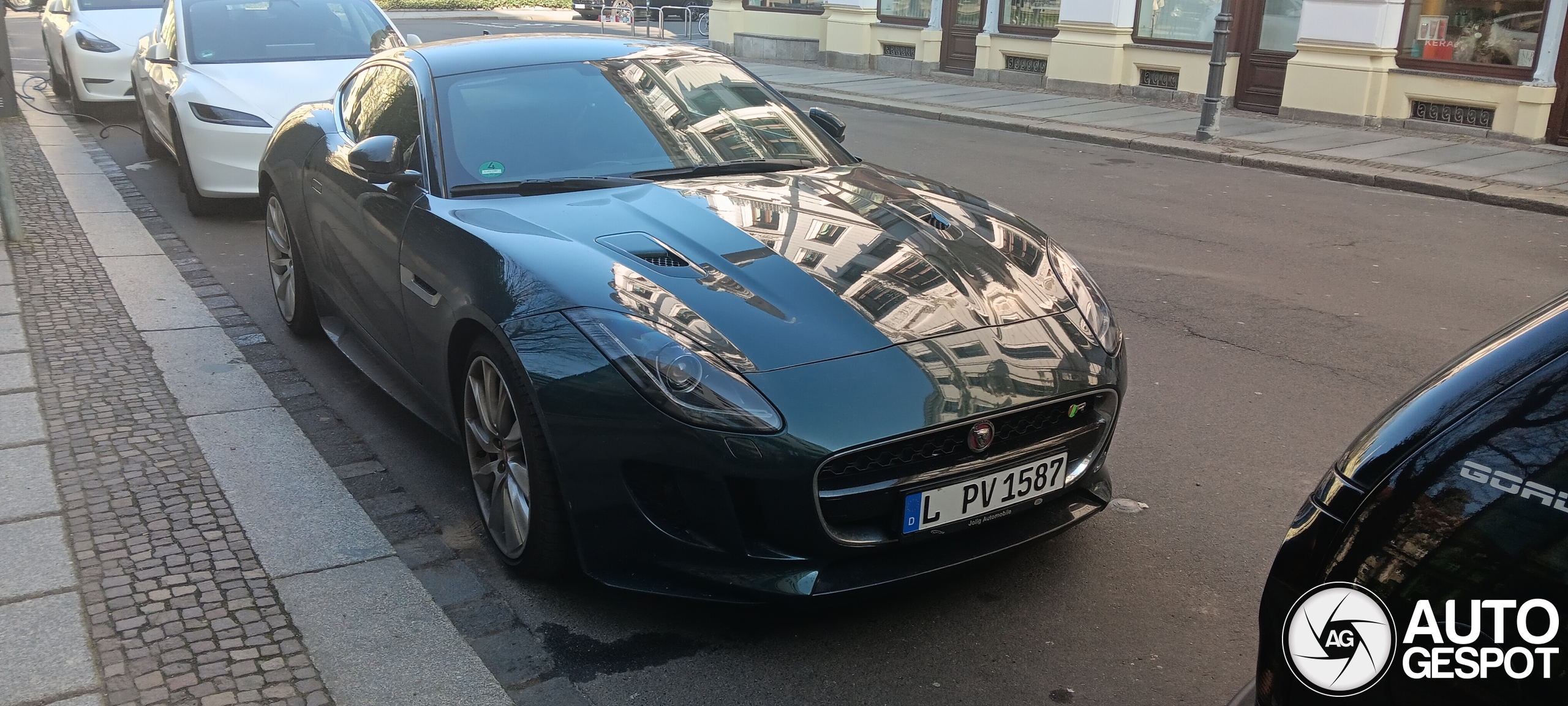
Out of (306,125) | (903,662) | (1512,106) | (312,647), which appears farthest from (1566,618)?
(1512,106)

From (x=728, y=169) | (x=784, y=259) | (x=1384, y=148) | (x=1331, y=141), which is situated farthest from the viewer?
(x=1331, y=141)

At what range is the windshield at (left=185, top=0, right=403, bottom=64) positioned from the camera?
9156 millimetres

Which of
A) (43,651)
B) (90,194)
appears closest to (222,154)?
(90,194)

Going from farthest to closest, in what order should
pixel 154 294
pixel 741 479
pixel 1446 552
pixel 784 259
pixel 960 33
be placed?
pixel 960 33 → pixel 154 294 → pixel 784 259 → pixel 741 479 → pixel 1446 552

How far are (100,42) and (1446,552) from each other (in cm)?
1397

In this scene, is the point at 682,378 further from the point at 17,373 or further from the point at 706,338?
the point at 17,373

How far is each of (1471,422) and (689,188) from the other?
2.83 metres

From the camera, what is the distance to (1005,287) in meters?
3.54

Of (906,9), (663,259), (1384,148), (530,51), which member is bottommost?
(1384,148)

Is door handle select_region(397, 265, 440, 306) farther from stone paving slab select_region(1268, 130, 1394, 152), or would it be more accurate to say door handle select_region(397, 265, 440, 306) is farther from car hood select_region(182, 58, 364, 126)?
stone paving slab select_region(1268, 130, 1394, 152)

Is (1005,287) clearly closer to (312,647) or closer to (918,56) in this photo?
(312,647)

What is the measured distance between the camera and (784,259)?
138 inches

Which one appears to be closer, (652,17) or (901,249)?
(901,249)

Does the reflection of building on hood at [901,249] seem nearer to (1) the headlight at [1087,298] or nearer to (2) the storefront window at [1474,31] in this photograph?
→ (1) the headlight at [1087,298]
